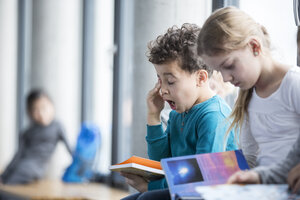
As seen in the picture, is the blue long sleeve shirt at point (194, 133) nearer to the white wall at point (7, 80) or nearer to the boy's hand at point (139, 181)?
the boy's hand at point (139, 181)

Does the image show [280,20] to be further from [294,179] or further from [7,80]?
[7,80]

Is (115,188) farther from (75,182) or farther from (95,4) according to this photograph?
(95,4)

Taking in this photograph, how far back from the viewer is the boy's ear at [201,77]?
64.4 inches

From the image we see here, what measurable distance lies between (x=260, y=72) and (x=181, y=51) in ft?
1.31

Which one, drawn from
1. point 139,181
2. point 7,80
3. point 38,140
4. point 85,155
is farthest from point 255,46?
point 7,80

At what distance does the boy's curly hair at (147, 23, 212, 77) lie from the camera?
1.61m

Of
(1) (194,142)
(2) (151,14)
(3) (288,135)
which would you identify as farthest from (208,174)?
(2) (151,14)

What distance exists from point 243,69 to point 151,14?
1.30 metres

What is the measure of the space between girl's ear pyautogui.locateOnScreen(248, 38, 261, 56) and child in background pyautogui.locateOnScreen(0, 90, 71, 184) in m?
3.20

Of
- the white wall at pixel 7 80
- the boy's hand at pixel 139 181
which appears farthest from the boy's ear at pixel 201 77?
the white wall at pixel 7 80

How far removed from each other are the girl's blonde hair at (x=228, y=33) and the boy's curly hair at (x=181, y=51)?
0.93 ft

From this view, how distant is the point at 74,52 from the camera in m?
4.46

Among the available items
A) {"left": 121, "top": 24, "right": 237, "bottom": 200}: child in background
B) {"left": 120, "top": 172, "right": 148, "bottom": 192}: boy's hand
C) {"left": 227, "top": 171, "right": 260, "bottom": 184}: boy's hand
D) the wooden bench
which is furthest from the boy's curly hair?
the wooden bench

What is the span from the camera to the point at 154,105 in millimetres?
1763
